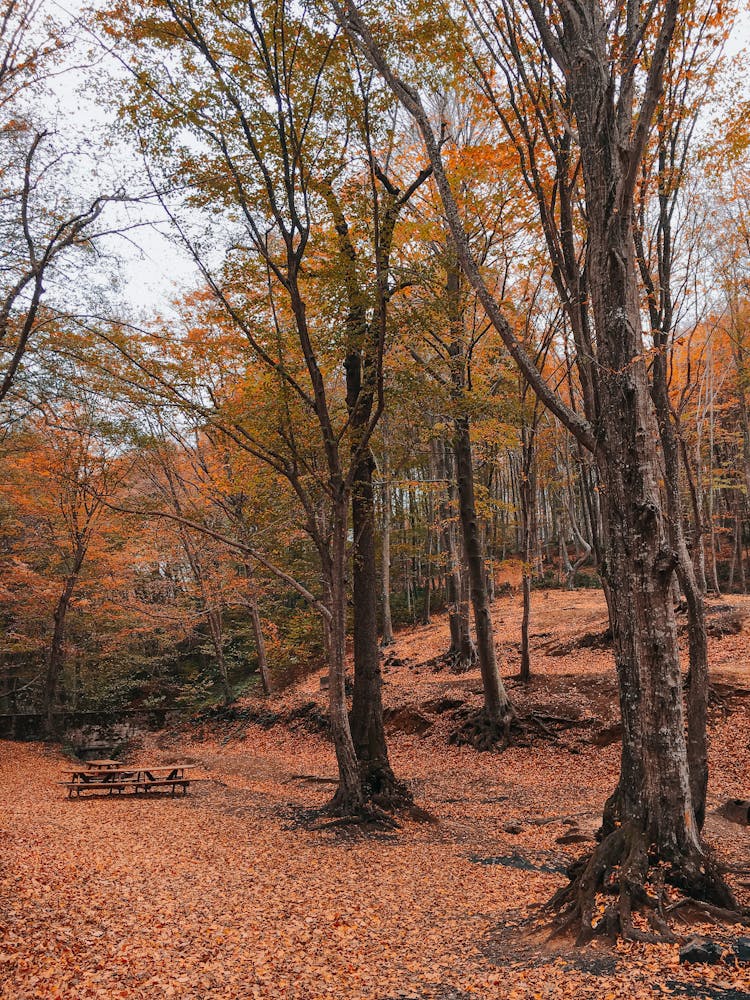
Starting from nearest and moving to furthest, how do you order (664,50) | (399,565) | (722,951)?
(722,951), (664,50), (399,565)

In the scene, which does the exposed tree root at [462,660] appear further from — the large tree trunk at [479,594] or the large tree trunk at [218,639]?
the large tree trunk at [218,639]

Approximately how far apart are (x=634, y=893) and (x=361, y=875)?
10.2ft

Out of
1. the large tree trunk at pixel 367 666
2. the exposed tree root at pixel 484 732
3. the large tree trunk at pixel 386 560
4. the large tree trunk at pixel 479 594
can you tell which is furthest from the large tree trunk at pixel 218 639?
the large tree trunk at pixel 367 666

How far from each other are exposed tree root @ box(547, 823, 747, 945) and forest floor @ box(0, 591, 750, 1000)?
0.14 m

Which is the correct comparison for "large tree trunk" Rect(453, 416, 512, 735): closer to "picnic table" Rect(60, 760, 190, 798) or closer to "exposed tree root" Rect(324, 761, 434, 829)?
"exposed tree root" Rect(324, 761, 434, 829)

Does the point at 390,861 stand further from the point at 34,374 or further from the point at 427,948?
the point at 34,374

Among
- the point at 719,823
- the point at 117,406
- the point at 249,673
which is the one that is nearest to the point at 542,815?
the point at 719,823

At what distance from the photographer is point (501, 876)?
19.7 feet

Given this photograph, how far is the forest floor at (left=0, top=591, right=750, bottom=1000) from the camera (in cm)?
372

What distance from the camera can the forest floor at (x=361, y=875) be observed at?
372cm

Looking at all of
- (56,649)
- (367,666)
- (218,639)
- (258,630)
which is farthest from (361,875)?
(56,649)

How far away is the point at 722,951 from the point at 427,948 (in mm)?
1991

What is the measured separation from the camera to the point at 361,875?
616cm

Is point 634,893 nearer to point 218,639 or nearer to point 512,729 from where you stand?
point 512,729
